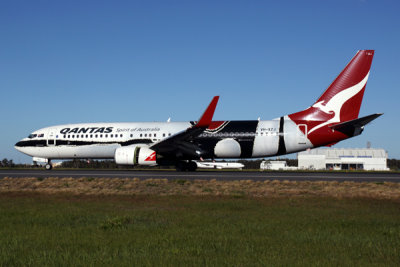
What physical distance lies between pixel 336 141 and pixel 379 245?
23121 millimetres

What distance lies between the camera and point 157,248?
6.14m

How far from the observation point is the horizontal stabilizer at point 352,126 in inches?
1023

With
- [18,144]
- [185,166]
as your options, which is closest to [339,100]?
[185,166]

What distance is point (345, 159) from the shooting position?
3433 inches

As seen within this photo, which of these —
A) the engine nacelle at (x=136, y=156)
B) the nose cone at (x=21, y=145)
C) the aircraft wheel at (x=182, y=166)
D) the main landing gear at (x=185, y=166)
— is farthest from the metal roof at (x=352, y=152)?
the engine nacelle at (x=136, y=156)

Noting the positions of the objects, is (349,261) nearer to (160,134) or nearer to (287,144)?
(287,144)

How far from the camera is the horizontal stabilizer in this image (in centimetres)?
2598

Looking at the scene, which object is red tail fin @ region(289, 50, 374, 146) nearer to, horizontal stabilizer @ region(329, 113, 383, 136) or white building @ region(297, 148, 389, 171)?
horizontal stabilizer @ region(329, 113, 383, 136)

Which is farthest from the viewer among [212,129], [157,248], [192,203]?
[212,129]

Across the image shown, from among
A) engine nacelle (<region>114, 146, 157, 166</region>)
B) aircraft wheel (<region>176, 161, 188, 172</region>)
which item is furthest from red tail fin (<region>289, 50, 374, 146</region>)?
engine nacelle (<region>114, 146, 157, 166</region>)

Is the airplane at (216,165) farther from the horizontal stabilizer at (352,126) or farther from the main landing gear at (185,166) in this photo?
the horizontal stabilizer at (352,126)

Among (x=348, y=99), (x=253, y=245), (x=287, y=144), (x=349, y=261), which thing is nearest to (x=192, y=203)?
(x=253, y=245)

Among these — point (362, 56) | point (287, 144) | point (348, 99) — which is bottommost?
point (287, 144)

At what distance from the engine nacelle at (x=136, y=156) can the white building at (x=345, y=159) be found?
6128 centimetres
